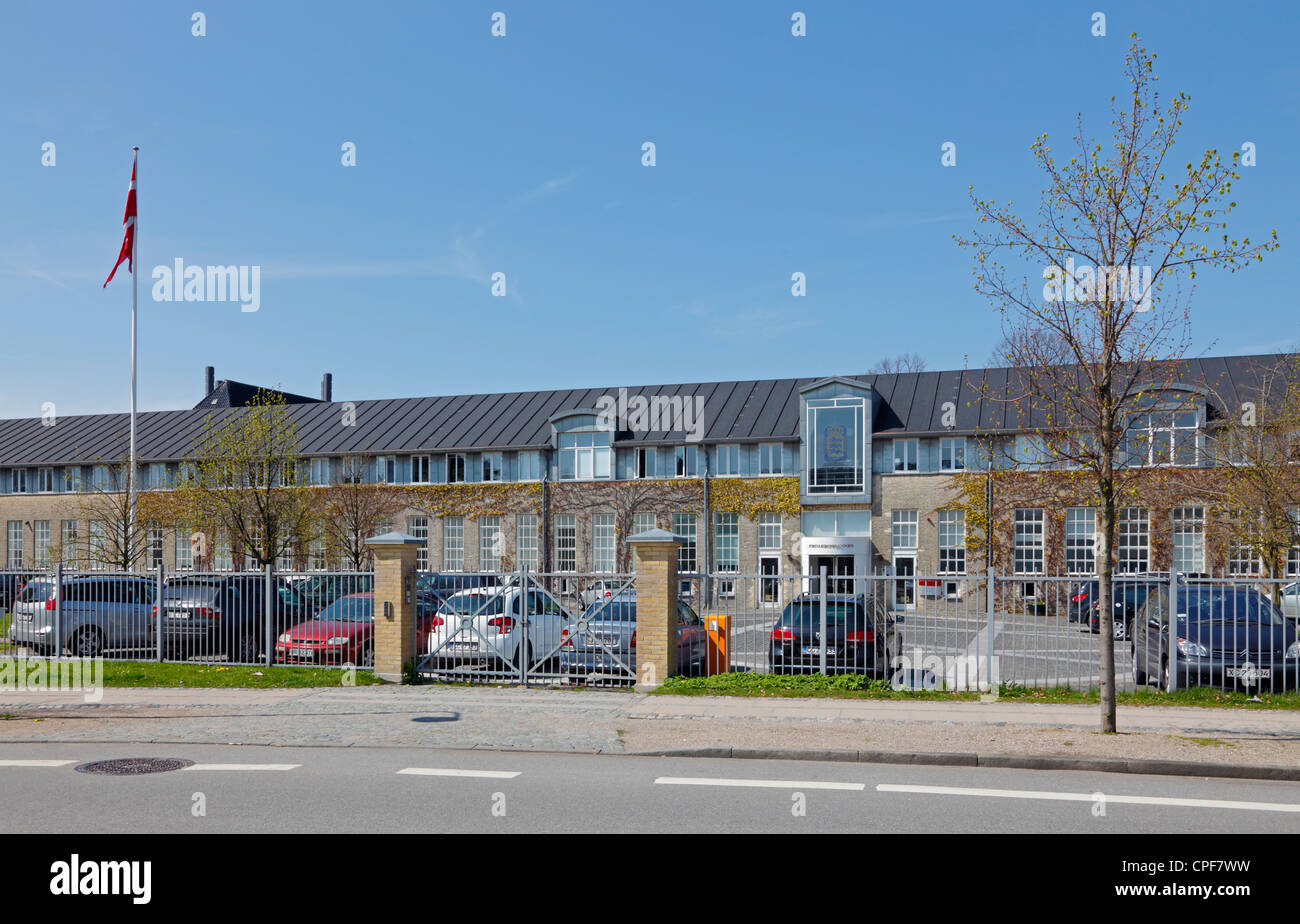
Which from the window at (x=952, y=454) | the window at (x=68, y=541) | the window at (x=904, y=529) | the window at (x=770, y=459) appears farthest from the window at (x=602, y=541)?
the window at (x=68, y=541)

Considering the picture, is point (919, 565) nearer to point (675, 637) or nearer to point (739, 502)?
point (739, 502)

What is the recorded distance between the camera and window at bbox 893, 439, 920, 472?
43.1 metres

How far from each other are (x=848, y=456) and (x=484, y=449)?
54.2 feet

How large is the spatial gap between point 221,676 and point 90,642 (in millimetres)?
3937

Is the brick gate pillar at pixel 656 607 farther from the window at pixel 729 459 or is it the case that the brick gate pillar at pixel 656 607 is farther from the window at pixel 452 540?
the window at pixel 452 540

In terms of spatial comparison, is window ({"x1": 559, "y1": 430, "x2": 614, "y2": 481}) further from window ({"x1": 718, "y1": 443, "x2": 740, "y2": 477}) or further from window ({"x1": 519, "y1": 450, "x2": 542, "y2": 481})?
window ({"x1": 718, "y1": 443, "x2": 740, "y2": 477})

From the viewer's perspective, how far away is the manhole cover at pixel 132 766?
31.7 feet

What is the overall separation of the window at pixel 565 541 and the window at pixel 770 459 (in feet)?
28.6

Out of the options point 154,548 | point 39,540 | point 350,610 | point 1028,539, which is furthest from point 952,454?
point 39,540

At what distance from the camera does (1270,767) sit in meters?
9.75

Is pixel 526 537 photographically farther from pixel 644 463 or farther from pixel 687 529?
pixel 687 529

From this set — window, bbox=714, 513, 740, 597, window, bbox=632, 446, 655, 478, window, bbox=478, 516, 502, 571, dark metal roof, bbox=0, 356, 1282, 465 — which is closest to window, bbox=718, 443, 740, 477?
dark metal roof, bbox=0, 356, 1282, 465

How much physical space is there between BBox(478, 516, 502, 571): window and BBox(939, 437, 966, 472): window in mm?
19632
